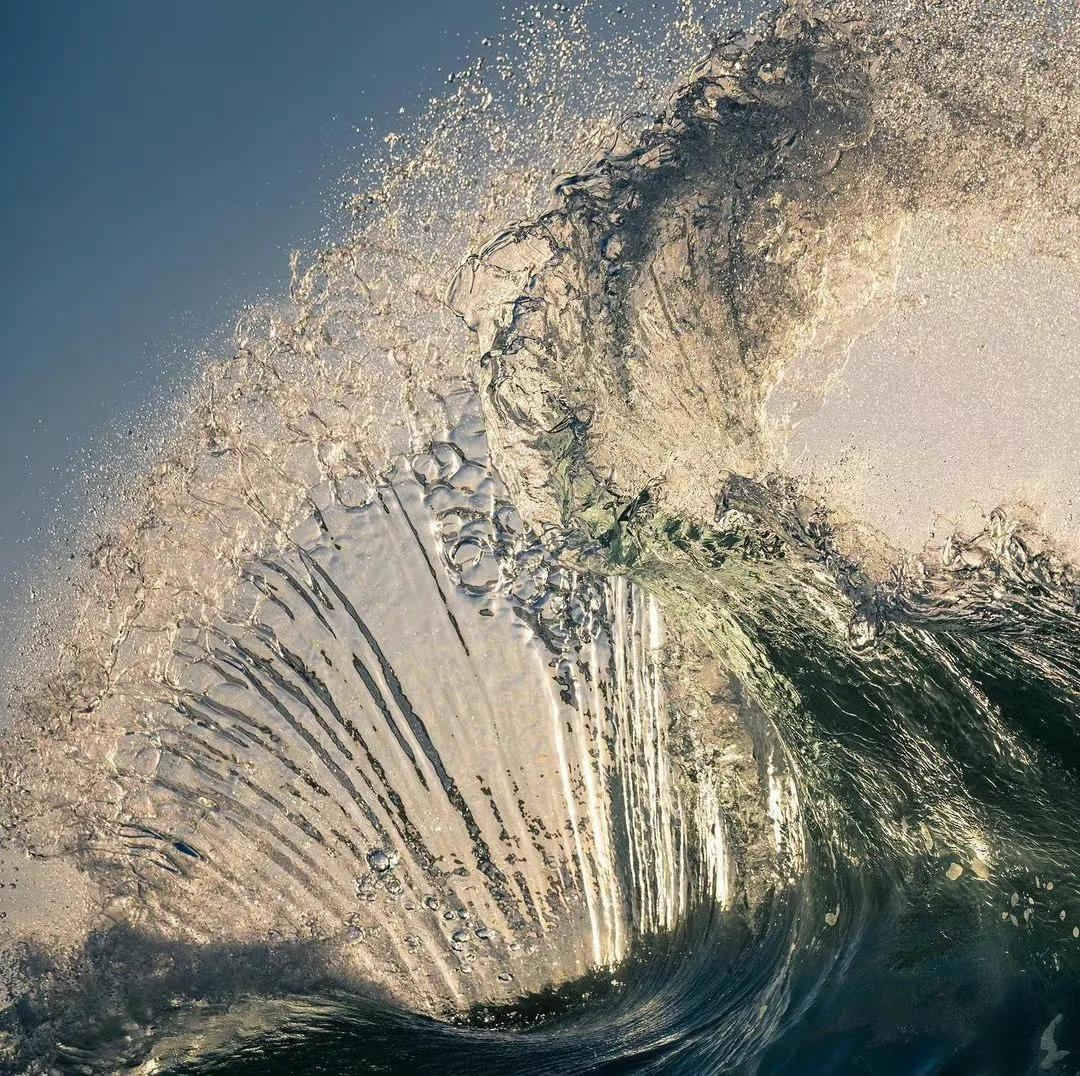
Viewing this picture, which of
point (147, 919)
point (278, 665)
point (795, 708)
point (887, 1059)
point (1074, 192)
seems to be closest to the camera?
point (887, 1059)

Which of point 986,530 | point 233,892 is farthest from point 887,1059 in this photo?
point 233,892

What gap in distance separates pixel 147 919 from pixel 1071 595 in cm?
299

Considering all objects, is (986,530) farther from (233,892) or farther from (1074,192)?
(233,892)

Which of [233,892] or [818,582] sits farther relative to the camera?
[233,892]

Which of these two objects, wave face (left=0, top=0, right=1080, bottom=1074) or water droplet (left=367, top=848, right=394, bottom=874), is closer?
wave face (left=0, top=0, right=1080, bottom=1074)

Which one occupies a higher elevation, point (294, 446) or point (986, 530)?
point (294, 446)

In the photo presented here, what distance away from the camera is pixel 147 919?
3.22 metres

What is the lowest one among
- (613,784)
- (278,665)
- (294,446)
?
(613,784)

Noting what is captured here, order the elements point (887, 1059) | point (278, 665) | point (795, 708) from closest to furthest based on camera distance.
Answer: point (887, 1059), point (795, 708), point (278, 665)

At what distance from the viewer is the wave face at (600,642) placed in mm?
2477

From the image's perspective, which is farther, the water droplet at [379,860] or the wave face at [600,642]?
the water droplet at [379,860]

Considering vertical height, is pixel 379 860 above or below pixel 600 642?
below

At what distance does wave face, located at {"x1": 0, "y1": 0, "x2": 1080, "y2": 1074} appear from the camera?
2.48 metres

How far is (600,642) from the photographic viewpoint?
3.36 m
